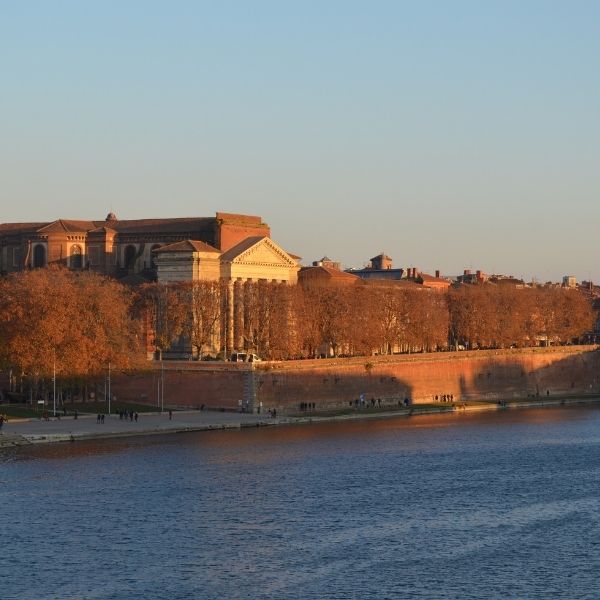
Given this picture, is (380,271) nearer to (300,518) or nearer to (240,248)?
(240,248)

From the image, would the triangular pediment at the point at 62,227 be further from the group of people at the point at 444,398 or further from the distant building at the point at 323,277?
the group of people at the point at 444,398

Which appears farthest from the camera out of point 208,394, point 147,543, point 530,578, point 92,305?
point 208,394

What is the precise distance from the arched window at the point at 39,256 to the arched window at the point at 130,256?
6.98m

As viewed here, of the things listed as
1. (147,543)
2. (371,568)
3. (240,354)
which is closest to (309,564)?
(371,568)

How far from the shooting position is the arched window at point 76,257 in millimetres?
120250

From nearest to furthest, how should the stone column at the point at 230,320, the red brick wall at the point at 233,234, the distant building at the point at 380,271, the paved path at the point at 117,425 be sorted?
the paved path at the point at 117,425, the stone column at the point at 230,320, the red brick wall at the point at 233,234, the distant building at the point at 380,271

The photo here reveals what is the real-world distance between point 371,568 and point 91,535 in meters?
10.6

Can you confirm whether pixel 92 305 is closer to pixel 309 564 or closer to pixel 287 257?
pixel 287 257

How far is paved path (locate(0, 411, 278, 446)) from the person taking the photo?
7556 cm

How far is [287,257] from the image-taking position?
117 metres

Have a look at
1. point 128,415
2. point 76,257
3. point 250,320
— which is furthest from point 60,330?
point 76,257

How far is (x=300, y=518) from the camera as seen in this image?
52906mm

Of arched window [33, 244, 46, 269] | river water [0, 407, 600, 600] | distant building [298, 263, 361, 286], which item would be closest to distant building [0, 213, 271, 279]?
arched window [33, 244, 46, 269]

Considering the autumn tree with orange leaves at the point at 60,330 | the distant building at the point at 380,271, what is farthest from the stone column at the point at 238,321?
the distant building at the point at 380,271
